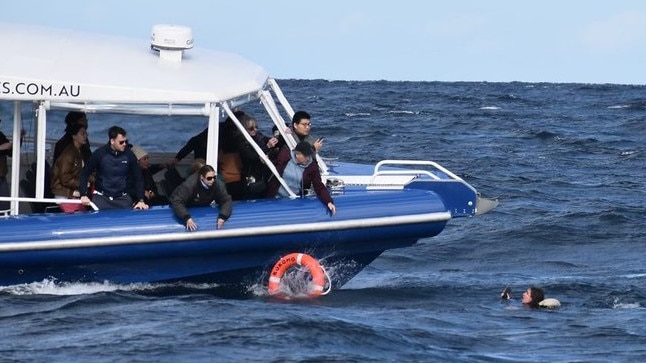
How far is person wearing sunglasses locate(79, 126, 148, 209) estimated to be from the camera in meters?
15.1

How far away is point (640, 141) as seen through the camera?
3634cm

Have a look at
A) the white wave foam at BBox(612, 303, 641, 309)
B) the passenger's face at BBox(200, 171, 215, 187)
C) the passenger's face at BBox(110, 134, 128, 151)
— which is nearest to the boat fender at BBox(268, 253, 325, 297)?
the passenger's face at BBox(200, 171, 215, 187)

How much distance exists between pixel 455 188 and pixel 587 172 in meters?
14.2

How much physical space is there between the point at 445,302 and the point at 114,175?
11.9 ft

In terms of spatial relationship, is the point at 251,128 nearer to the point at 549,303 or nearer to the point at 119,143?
the point at 119,143

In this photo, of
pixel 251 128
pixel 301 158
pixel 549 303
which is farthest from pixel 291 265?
pixel 549 303

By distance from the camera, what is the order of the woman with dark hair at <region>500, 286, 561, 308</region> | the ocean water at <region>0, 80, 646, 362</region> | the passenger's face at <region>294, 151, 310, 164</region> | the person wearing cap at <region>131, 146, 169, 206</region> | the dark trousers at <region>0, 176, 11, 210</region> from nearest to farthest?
the ocean water at <region>0, 80, 646, 362</region> < the dark trousers at <region>0, 176, 11, 210</region> < the passenger's face at <region>294, 151, 310, 164</region> < the person wearing cap at <region>131, 146, 169, 206</region> < the woman with dark hair at <region>500, 286, 561, 308</region>

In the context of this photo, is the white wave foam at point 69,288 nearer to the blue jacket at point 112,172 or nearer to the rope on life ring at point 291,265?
the blue jacket at point 112,172

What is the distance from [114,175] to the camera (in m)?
15.2

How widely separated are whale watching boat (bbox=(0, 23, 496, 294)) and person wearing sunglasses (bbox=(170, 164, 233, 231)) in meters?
0.09

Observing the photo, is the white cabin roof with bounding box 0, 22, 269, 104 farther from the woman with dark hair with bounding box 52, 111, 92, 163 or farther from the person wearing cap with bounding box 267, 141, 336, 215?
the person wearing cap with bounding box 267, 141, 336, 215

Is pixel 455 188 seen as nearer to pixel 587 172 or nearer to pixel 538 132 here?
pixel 587 172

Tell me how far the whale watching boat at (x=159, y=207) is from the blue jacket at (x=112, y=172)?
1.05 ft

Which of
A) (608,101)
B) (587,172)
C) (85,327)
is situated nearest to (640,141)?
(587,172)
